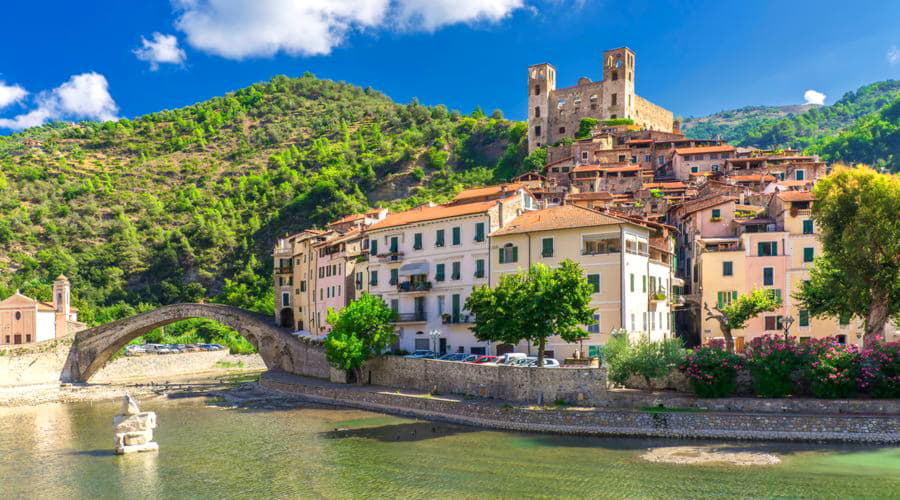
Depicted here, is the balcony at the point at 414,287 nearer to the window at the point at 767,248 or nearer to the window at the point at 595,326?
the window at the point at 595,326

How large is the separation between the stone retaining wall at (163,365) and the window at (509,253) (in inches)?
1612

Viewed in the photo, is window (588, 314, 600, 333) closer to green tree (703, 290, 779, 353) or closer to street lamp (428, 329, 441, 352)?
green tree (703, 290, 779, 353)

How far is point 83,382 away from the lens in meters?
66.2

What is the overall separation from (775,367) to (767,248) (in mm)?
16438

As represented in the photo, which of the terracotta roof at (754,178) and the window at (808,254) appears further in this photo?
the terracotta roof at (754,178)

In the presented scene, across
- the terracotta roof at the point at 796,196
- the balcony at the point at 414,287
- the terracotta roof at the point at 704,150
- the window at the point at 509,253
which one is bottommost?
the balcony at the point at 414,287

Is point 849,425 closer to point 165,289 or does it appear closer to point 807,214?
point 807,214

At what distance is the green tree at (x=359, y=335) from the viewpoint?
144 feet

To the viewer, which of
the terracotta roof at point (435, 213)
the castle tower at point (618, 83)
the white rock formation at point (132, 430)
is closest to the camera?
the white rock formation at point (132, 430)

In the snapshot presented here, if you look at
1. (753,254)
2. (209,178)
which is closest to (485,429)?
(753,254)

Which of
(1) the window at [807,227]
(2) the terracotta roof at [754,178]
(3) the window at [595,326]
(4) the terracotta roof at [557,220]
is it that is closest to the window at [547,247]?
(4) the terracotta roof at [557,220]

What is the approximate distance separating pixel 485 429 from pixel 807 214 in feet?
83.0

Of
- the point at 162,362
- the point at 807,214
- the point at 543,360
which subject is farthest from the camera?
the point at 162,362

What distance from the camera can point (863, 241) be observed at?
1337 inches
